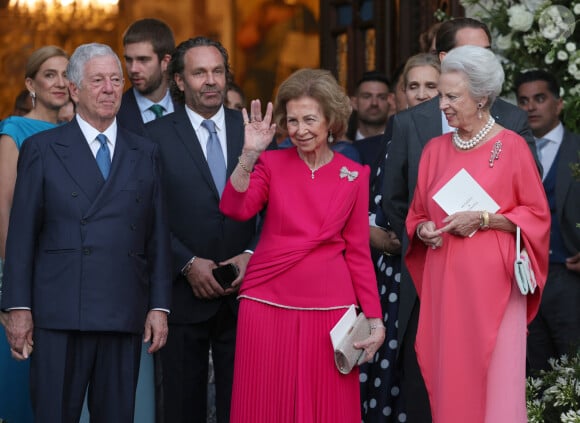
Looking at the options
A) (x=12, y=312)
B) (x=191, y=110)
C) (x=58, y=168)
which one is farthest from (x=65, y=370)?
(x=191, y=110)

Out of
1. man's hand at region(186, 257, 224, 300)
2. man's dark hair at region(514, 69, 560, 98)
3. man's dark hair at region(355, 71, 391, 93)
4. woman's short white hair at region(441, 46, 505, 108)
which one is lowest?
man's hand at region(186, 257, 224, 300)

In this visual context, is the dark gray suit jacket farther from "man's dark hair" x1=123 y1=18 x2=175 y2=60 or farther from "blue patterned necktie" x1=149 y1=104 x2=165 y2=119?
"man's dark hair" x1=123 y1=18 x2=175 y2=60

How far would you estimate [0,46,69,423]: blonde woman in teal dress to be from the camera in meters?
5.87

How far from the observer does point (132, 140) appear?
5355mm

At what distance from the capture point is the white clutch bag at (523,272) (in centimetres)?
491

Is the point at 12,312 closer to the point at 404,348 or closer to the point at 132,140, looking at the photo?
the point at 132,140

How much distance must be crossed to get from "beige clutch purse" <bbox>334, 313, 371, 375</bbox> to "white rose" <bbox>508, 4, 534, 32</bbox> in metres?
2.68

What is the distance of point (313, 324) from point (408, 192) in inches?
37.7

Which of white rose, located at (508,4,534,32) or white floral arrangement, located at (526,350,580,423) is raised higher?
white rose, located at (508,4,534,32)

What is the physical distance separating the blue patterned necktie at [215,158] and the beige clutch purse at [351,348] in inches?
45.6

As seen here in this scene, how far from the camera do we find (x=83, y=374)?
5.10m

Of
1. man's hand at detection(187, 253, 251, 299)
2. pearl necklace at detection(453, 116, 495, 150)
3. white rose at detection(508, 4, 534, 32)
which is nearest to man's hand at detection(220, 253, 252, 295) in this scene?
man's hand at detection(187, 253, 251, 299)

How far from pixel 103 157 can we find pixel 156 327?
0.77m

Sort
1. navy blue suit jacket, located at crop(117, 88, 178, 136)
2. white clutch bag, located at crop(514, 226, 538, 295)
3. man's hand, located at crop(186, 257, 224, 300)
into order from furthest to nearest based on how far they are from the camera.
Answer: navy blue suit jacket, located at crop(117, 88, 178, 136), man's hand, located at crop(186, 257, 224, 300), white clutch bag, located at crop(514, 226, 538, 295)
